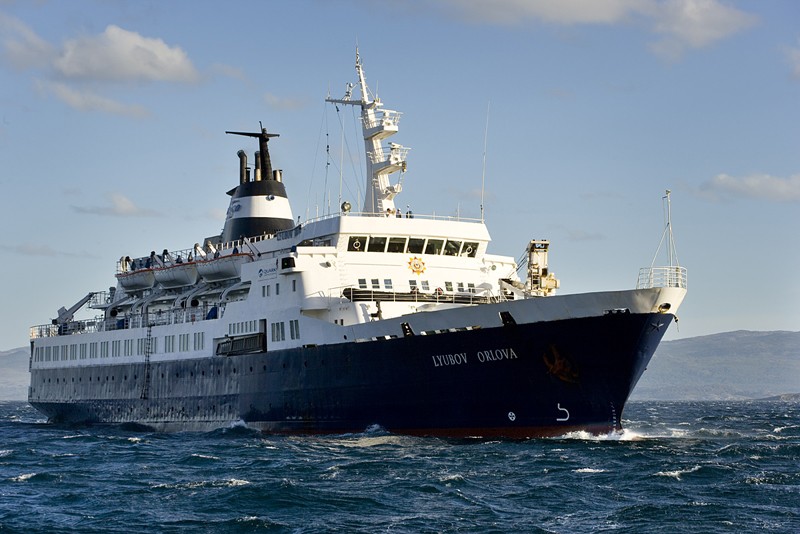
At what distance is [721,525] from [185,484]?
13.1 metres

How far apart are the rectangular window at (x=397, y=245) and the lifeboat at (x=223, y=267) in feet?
25.8

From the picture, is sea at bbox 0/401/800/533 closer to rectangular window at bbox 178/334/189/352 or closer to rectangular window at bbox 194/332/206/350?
rectangular window at bbox 194/332/206/350

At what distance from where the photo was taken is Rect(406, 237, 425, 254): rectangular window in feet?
136

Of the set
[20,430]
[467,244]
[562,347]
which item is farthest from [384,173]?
[20,430]

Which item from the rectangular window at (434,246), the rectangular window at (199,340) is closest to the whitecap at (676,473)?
the rectangular window at (434,246)

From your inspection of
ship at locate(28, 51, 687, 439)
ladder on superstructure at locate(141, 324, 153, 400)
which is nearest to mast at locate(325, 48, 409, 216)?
ship at locate(28, 51, 687, 439)

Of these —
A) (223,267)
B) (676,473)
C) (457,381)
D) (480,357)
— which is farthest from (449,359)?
(223,267)

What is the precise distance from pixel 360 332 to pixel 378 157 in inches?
419

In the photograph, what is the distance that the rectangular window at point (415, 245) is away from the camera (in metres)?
41.3

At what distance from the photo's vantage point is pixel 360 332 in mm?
37188

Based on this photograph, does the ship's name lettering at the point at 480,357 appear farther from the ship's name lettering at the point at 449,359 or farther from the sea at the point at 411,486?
the sea at the point at 411,486

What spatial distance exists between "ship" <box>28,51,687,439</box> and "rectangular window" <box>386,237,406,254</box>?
84mm

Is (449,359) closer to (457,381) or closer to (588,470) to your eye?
(457,381)

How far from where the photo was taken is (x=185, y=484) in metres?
26.6
